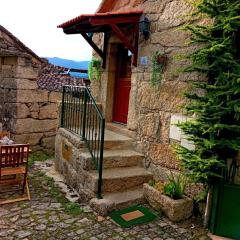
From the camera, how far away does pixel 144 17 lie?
18.5 feet

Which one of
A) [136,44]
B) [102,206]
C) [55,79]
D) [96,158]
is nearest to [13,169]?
[96,158]

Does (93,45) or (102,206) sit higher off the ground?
(93,45)

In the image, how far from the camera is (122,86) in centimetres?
708

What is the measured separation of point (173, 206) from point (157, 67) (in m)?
2.45

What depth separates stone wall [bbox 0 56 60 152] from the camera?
307 inches

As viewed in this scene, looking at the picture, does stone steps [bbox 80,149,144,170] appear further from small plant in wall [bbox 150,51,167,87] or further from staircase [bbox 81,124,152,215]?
small plant in wall [bbox 150,51,167,87]

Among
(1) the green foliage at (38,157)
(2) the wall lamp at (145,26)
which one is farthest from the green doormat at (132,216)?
(1) the green foliage at (38,157)

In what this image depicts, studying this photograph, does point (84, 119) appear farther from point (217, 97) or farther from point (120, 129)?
point (217, 97)

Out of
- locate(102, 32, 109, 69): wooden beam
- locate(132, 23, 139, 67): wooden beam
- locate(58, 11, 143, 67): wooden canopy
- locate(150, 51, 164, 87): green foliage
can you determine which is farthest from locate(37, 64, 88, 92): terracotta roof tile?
locate(150, 51, 164, 87): green foliage

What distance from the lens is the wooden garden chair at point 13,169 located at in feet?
16.1

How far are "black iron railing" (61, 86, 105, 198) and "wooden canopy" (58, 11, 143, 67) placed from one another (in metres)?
1.21

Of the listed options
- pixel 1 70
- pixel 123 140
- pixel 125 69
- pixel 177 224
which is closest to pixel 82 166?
pixel 123 140

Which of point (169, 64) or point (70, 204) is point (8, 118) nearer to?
point (70, 204)

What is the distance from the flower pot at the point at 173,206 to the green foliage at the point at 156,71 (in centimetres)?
195
